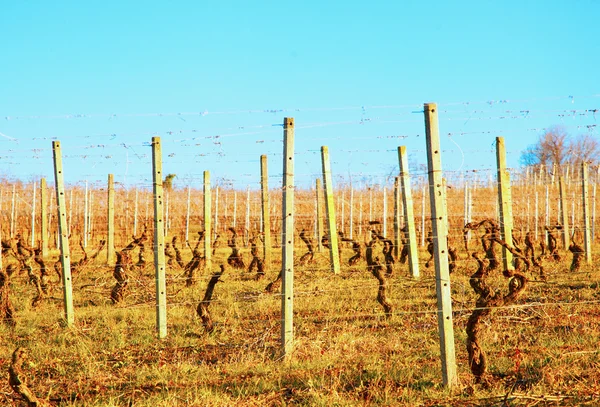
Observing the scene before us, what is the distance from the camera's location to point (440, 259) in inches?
187

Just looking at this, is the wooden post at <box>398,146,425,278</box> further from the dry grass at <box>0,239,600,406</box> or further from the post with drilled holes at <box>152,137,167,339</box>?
the post with drilled holes at <box>152,137,167,339</box>

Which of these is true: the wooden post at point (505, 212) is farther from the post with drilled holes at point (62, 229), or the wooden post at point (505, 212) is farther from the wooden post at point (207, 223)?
the post with drilled holes at point (62, 229)

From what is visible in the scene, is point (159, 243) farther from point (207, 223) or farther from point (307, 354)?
point (207, 223)

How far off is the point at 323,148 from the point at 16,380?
8.12m

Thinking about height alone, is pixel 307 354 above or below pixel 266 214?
below

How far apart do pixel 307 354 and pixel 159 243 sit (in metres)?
2.17

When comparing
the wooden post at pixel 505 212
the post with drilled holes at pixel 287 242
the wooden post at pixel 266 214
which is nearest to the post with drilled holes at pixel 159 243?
the post with drilled holes at pixel 287 242

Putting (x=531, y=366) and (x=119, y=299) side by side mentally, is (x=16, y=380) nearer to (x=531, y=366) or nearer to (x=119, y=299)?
(x=531, y=366)

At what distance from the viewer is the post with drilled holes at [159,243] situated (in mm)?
6789

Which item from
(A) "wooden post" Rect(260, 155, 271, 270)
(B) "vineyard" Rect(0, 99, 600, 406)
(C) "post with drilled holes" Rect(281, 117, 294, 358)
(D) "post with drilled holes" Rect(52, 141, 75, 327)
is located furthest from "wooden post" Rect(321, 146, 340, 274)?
(C) "post with drilled holes" Rect(281, 117, 294, 358)

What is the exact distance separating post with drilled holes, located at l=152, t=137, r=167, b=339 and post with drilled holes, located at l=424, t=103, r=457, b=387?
10.1ft

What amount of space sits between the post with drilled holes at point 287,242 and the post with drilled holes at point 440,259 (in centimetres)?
139

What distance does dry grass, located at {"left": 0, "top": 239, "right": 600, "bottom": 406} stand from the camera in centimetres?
465

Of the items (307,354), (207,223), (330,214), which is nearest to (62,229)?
(307,354)
